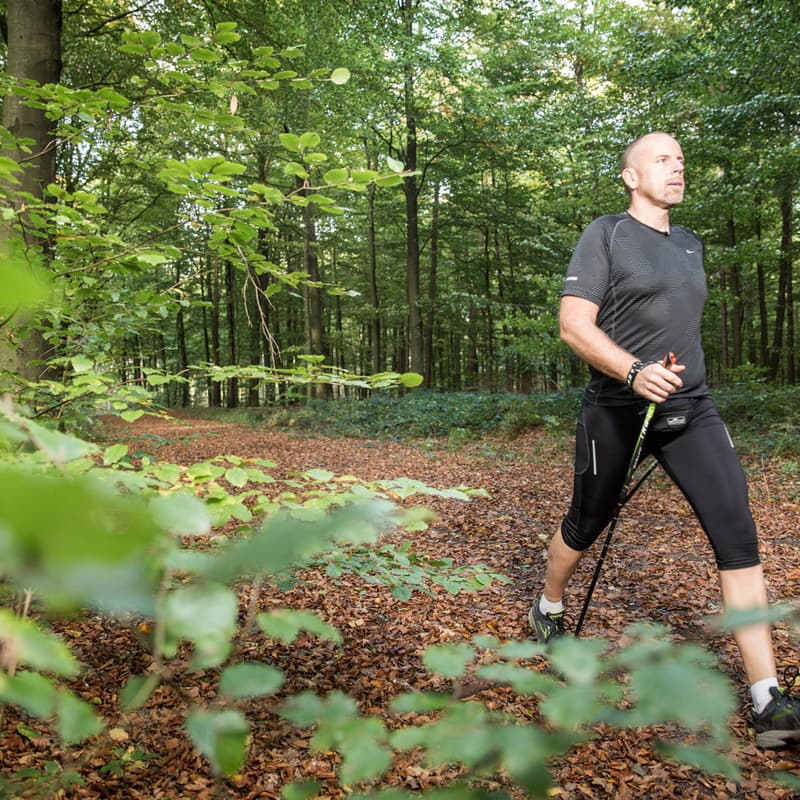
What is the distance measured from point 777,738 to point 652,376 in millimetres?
1335

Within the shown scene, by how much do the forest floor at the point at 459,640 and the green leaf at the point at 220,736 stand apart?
0.23 metres

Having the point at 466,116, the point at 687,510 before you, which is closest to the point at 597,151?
the point at 466,116

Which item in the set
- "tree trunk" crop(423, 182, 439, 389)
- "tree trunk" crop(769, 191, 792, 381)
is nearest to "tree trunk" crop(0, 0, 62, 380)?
"tree trunk" crop(423, 182, 439, 389)

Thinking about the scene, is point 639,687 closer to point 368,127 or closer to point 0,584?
point 0,584

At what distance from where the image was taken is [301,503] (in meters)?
1.61

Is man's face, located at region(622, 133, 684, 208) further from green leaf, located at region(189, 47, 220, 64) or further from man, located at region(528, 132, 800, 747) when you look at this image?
green leaf, located at region(189, 47, 220, 64)

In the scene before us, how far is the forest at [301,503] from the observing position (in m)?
0.55

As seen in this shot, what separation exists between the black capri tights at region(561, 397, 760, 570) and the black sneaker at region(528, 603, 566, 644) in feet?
1.48

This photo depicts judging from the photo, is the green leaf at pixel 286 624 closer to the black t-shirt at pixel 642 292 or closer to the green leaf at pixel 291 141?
the green leaf at pixel 291 141

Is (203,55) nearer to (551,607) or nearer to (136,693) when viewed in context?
(136,693)

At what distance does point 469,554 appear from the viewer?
4.43m

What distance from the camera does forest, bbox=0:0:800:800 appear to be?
0.55 metres

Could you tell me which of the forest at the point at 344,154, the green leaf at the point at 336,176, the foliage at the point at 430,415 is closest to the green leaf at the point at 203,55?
the forest at the point at 344,154

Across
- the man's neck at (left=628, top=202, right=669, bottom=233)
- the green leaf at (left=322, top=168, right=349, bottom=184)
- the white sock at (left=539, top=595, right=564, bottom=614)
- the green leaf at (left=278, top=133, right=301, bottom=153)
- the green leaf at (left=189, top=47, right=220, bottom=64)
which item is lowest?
the white sock at (left=539, top=595, right=564, bottom=614)
